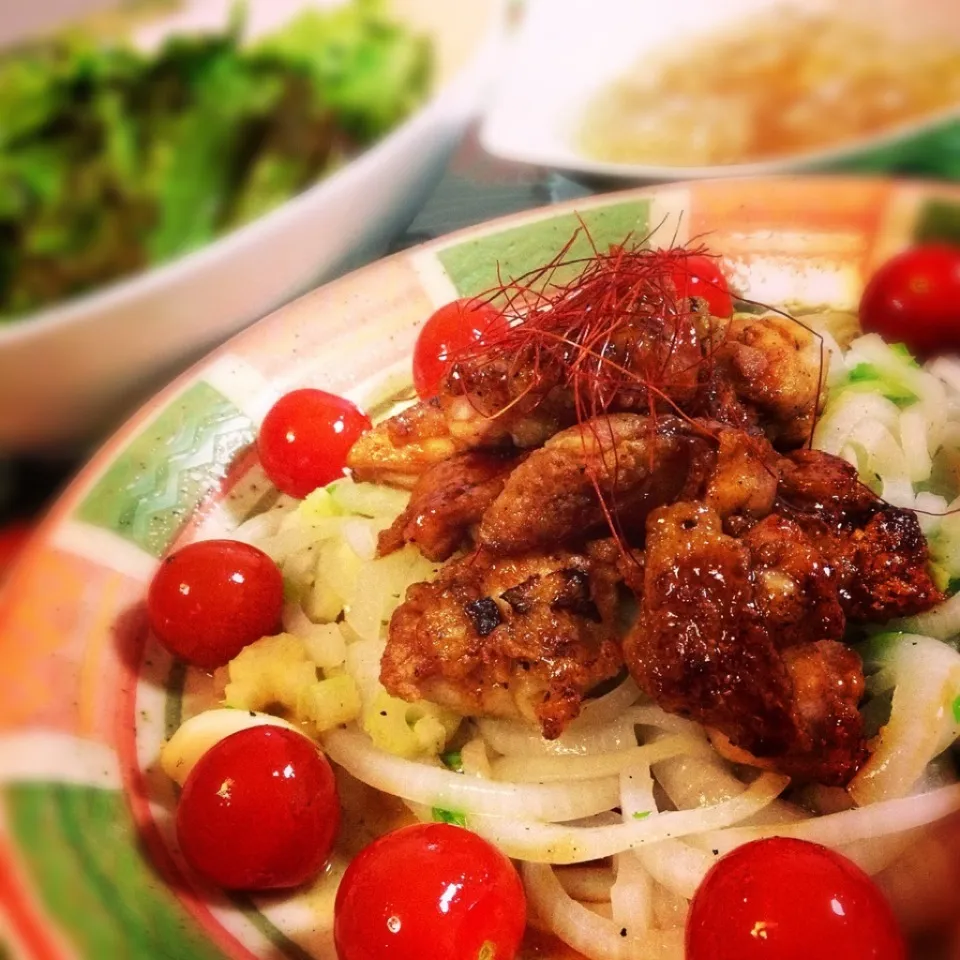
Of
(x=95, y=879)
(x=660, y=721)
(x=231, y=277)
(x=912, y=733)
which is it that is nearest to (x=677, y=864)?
(x=660, y=721)

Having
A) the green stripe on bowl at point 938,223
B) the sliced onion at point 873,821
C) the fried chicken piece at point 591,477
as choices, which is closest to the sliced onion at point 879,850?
the sliced onion at point 873,821

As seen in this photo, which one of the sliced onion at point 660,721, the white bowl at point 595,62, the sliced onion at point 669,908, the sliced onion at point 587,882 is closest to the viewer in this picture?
the sliced onion at point 669,908

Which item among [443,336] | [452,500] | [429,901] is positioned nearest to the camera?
[429,901]

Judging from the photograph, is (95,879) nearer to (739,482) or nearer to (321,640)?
(321,640)

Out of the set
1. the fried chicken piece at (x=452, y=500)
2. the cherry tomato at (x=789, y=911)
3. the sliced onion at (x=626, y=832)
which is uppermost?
the fried chicken piece at (x=452, y=500)

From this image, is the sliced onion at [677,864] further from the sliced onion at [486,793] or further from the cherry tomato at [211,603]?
the cherry tomato at [211,603]

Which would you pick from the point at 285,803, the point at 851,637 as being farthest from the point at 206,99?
the point at 851,637

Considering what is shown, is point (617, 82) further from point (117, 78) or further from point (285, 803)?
point (285, 803)
